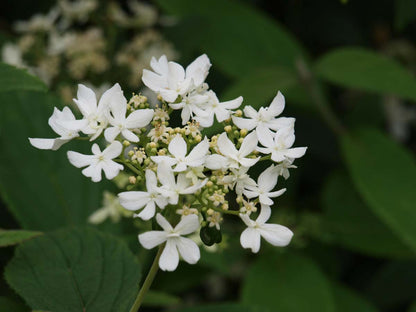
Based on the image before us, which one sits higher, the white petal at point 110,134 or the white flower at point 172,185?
the white petal at point 110,134

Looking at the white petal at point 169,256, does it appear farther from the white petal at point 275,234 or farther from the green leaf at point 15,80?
the green leaf at point 15,80

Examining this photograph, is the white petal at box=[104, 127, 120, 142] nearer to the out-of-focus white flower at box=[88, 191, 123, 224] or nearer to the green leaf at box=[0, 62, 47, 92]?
the green leaf at box=[0, 62, 47, 92]

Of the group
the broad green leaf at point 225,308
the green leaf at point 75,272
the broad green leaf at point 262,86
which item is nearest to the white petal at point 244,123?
the green leaf at point 75,272

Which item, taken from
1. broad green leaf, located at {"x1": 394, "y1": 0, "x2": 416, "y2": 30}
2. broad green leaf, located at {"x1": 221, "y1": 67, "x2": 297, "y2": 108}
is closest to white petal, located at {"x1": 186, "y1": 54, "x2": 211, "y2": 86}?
broad green leaf, located at {"x1": 221, "y1": 67, "x2": 297, "y2": 108}

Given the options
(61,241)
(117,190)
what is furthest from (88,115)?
(117,190)

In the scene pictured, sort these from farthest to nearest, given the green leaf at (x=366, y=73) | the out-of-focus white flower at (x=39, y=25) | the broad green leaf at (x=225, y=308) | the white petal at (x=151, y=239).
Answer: the out-of-focus white flower at (x=39, y=25), the green leaf at (x=366, y=73), the broad green leaf at (x=225, y=308), the white petal at (x=151, y=239)

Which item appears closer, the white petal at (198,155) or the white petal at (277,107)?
A: the white petal at (198,155)

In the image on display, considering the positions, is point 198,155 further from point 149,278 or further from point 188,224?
point 149,278
